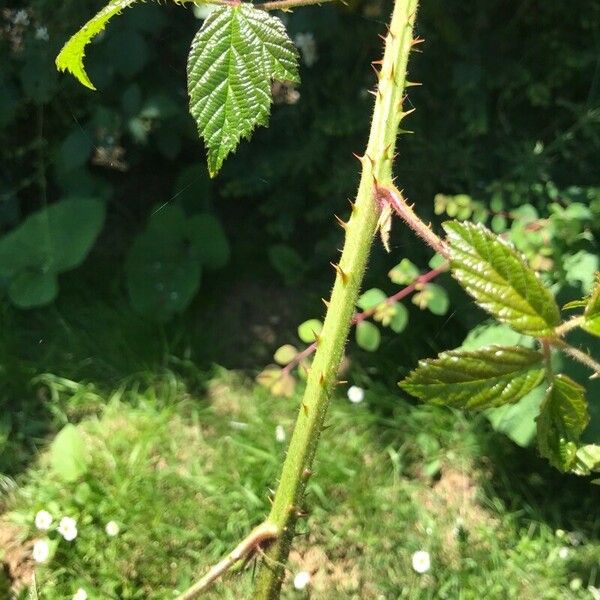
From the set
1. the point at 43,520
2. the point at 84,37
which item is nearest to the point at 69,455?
the point at 43,520

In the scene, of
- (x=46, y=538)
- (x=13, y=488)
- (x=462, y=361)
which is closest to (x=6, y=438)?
(x=13, y=488)

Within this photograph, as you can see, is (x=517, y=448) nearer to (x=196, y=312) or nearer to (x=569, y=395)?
(x=196, y=312)

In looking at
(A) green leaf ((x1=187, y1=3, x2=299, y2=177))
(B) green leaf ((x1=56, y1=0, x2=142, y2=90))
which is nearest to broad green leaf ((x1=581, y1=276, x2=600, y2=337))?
(A) green leaf ((x1=187, y1=3, x2=299, y2=177))

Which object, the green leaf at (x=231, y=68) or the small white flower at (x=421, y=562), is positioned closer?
the green leaf at (x=231, y=68)

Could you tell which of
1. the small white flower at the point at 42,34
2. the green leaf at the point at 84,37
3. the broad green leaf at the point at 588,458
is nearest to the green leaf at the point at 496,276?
the broad green leaf at the point at 588,458

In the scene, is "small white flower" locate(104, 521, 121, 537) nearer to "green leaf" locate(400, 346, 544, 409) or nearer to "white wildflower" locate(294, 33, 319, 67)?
"white wildflower" locate(294, 33, 319, 67)

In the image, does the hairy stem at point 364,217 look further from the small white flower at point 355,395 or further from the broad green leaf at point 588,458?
the small white flower at point 355,395

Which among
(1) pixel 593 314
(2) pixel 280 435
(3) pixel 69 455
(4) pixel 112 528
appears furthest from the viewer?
(2) pixel 280 435

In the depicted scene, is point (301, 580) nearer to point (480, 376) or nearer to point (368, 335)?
point (368, 335)
